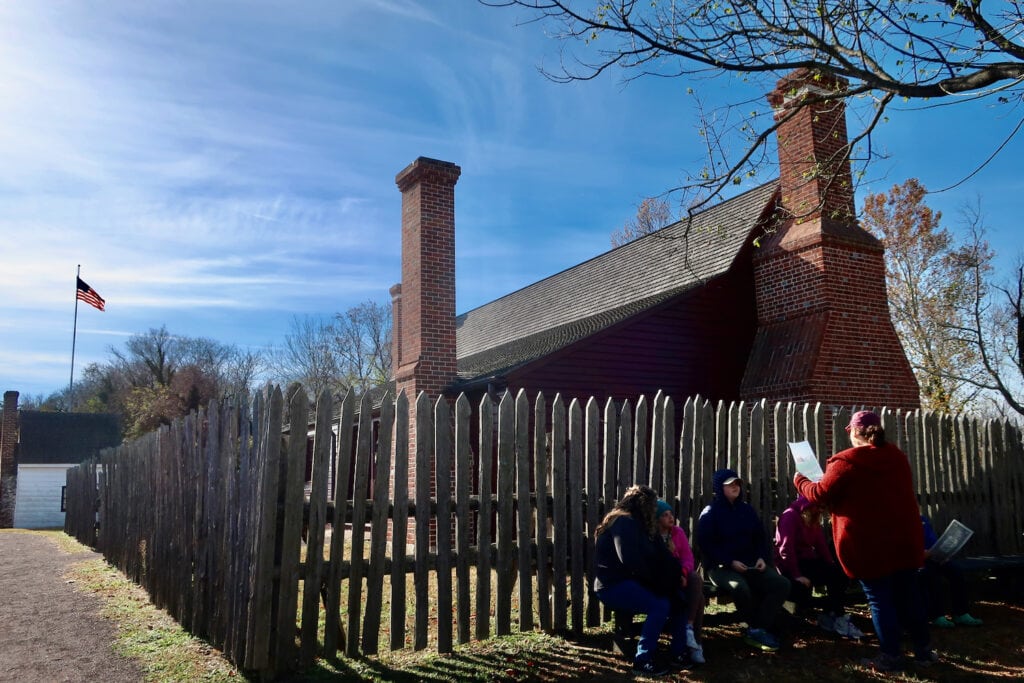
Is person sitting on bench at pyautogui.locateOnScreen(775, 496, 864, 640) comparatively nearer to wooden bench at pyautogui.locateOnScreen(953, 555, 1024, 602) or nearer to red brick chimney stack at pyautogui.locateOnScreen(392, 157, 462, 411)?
wooden bench at pyautogui.locateOnScreen(953, 555, 1024, 602)

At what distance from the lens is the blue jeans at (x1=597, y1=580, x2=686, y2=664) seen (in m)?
4.96

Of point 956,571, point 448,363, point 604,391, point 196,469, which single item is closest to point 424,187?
point 448,363

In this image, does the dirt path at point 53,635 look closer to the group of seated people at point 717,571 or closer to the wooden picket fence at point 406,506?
the wooden picket fence at point 406,506

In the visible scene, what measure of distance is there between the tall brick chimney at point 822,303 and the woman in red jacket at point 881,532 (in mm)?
6494

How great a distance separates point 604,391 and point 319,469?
25.4 ft

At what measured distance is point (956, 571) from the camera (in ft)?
20.5

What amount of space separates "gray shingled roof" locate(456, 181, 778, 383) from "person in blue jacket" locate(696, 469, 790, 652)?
4432mm

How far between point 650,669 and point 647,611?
36 centimetres

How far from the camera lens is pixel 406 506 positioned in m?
5.25

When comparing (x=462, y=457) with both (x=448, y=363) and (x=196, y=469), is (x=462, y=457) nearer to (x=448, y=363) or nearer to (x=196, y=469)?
(x=196, y=469)

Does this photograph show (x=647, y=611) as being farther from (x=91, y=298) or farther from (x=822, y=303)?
(x=91, y=298)

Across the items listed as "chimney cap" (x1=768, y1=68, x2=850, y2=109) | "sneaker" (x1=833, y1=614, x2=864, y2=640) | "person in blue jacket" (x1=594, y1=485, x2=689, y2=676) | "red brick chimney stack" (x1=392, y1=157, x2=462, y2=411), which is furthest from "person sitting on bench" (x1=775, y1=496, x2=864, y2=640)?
"red brick chimney stack" (x1=392, y1=157, x2=462, y2=411)

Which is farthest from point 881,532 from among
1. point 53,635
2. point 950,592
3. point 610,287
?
point 610,287

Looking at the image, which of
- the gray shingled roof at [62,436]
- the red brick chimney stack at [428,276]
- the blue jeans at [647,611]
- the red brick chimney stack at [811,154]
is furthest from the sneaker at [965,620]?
the gray shingled roof at [62,436]
